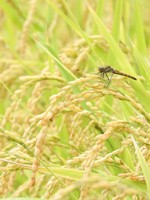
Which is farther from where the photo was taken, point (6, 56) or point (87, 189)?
point (6, 56)

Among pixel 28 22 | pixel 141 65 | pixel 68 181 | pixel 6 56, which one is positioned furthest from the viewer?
pixel 6 56

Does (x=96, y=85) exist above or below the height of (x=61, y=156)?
above

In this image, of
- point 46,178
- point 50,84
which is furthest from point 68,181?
point 50,84

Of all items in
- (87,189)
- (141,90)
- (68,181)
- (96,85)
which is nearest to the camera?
(87,189)

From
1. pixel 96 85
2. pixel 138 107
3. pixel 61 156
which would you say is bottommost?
pixel 61 156

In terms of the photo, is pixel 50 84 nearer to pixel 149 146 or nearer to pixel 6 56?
pixel 149 146

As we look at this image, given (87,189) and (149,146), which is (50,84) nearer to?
(149,146)

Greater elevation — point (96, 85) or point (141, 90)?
point (96, 85)

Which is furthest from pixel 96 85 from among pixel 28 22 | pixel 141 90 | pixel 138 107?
pixel 28 22

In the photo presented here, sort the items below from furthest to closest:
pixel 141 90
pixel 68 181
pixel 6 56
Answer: pixel 6 56, pixel 141 90, pixel 68 181
